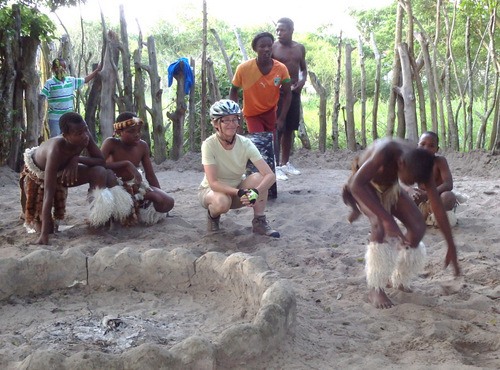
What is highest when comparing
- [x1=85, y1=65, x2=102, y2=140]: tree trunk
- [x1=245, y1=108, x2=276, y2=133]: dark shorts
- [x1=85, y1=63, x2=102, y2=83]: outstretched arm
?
[x1=85, y1=63, x2=102, y2=83]: outstretched arm

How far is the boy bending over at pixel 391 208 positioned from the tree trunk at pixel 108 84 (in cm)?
563

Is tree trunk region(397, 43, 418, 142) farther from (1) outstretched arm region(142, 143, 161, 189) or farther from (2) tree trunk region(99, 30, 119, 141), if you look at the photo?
(2) tree trunk region(99, 30, 119, 141)

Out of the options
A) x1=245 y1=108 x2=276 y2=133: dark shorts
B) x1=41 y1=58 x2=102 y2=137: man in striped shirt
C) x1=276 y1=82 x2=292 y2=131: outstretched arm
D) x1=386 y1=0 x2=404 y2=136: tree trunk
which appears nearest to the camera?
x1=245 y1=108 x2=276 y2=133: dark shorts

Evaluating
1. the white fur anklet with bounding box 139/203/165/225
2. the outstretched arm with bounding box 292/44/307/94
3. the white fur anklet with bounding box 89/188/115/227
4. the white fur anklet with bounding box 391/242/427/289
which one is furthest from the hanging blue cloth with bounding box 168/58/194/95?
the white fur anklet with bounding box 391/242/427/289

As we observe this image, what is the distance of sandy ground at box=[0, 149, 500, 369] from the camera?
97.0 inches

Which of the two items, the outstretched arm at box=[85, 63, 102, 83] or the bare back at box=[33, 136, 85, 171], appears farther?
the outstretched arm at box=[85, 63, 102, 83]

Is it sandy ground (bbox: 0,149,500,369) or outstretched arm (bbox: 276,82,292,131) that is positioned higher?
outstretched arm (bbox: 276,82,292,131)

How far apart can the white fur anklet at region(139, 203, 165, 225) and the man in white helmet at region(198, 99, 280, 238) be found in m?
0.56

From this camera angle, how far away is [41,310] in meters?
→ 2.96

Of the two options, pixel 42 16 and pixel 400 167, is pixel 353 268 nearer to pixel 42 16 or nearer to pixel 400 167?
pixel 400 167

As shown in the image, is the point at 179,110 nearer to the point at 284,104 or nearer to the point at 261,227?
the point at 284,104

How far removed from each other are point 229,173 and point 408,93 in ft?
13.2

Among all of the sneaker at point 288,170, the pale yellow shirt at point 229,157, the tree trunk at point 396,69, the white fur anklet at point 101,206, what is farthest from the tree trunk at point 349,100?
the white fur anklet at point 101,206

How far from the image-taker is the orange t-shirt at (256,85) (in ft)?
19.0
